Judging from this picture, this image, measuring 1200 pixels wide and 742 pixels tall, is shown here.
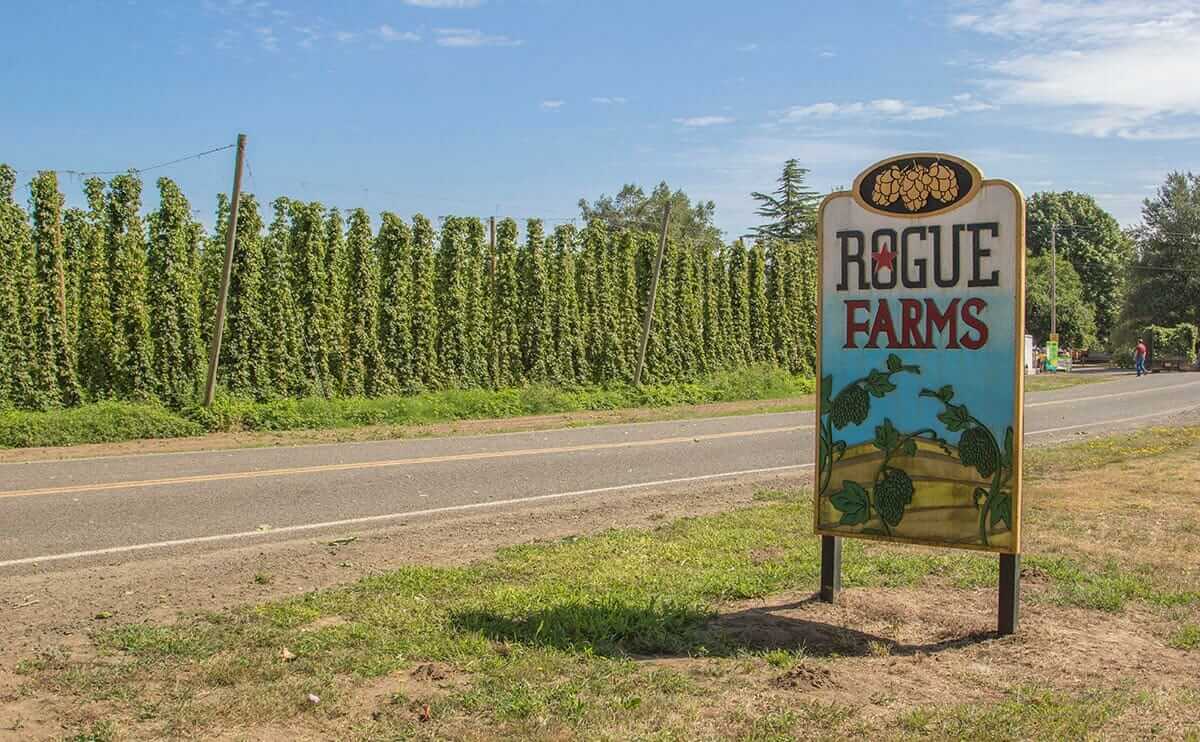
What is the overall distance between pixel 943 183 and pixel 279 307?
674 inches

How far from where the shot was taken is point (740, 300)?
3153 centimetres

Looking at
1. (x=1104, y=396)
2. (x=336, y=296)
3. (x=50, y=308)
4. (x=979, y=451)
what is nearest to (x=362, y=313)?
(x=336, y=296)

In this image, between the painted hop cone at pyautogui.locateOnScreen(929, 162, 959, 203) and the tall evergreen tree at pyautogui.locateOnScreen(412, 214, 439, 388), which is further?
the tall evergreen tree at pyautogui.locateOnScreen(412, 214, 439, 388)

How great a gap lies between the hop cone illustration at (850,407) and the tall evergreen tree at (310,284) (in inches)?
656

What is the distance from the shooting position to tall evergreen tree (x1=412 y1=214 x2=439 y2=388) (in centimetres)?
2302

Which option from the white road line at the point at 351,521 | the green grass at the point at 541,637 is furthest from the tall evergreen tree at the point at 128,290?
the green grass at the point at 541,637

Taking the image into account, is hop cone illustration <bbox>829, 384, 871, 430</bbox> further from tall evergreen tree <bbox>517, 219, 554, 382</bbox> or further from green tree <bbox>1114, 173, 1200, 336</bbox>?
green tree <bbox>1114, 173, 1200, 336</bbox>

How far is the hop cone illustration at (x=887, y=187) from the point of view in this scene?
19.1 ft

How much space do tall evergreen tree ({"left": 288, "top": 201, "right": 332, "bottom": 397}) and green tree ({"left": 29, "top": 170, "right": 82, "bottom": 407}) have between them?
13.8 ft

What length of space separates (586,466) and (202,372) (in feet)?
31.8

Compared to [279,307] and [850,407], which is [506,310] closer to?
[279,307]

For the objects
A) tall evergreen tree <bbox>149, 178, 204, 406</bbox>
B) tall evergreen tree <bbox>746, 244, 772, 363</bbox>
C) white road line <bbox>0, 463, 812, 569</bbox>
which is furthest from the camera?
tall evergreen tree <bbox>746, 244, 772, 363</bbox>

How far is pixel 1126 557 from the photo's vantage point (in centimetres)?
752

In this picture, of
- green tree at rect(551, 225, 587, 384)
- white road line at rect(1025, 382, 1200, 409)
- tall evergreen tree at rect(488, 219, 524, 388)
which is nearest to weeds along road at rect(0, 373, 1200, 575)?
tall evergreen tree at rect(488, 219, 524, 388)
